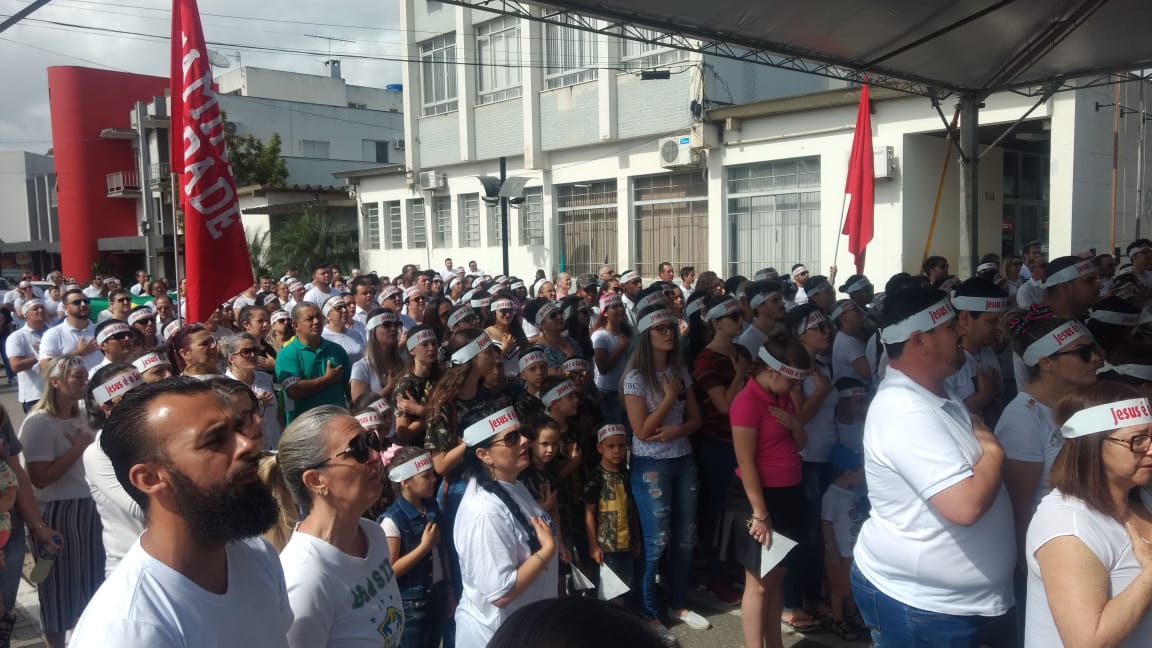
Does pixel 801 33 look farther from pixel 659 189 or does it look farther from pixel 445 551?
pixel 659 189

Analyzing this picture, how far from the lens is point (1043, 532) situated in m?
2.38

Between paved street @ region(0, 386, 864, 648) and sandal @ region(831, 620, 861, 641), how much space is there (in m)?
0.04

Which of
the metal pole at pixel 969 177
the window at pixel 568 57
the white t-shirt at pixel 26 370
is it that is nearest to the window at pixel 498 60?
the window at pixel 568 57

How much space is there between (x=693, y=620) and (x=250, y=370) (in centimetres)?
316

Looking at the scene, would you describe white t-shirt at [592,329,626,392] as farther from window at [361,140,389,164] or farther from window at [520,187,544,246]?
window at [361,140,389,164]

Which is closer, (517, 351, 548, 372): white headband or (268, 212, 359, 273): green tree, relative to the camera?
(517, 351, 548, 372): white headband

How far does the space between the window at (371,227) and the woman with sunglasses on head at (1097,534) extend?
87.8ft

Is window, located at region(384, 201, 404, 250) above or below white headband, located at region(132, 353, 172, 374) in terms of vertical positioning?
above

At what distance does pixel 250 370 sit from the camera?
5.28 m

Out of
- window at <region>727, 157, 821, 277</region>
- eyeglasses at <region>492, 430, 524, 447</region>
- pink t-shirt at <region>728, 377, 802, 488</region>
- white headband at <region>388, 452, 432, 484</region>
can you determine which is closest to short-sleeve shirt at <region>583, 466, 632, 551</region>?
pink t-shirt at <region>728, 377, 802, 488</region>

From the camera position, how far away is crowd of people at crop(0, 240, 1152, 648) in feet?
6.59

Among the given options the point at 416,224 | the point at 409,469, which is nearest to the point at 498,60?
the point at 416,224

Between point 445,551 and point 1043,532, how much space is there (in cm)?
253

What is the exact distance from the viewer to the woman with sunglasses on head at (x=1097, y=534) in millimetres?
2230
